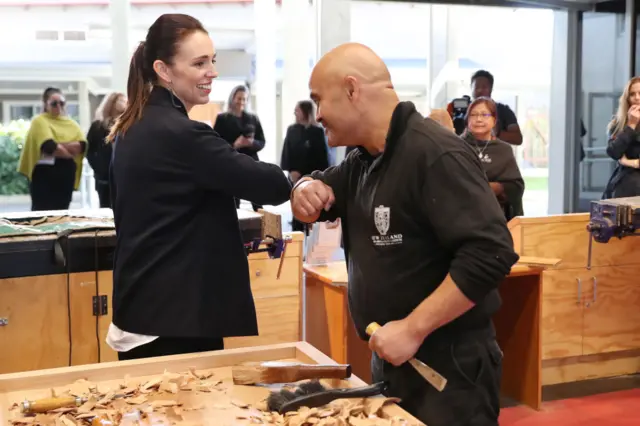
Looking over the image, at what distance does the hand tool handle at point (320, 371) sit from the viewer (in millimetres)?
1525

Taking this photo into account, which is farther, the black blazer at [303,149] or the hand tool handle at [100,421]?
the black blazer at [303,149]

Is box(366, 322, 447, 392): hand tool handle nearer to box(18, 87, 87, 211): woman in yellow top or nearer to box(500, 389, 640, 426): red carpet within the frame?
box(500, 389, 640, 426): red carpet

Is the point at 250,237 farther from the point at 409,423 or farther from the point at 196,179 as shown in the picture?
the point at 409,423

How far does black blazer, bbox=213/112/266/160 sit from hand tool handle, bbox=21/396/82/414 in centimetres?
455

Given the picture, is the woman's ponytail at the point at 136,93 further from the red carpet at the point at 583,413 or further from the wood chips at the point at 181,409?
the red carpet at the point at 583,413

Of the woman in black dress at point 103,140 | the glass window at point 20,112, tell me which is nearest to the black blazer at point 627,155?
the woman in black dress at point 103,140

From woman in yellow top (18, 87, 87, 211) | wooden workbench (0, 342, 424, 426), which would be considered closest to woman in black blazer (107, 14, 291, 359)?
wooden workbench (0, 342, 424, 426)

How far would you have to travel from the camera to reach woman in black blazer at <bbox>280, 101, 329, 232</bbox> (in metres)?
6.45

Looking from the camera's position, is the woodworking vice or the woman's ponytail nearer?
the woman's ponytail

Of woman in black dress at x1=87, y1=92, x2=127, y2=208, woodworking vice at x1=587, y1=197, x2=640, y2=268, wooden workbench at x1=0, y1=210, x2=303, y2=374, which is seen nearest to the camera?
wooden workbench at x1=0, y1=210, x2=303, y2=374

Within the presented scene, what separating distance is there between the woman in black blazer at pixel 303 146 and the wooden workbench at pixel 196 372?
15.6 ft

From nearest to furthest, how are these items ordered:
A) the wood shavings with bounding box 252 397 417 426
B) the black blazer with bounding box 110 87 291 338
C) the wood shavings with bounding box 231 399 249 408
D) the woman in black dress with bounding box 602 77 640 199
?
the wood shavings with bounding box 252 397 417 426
the wood shavings with bounding box 231 399 249 408
the black blazer with bounding box 110 87 291 338
the woman in black dress with bounding box 602 77 640 199

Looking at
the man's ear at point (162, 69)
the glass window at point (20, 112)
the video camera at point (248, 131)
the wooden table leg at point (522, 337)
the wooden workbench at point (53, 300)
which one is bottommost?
the wooden table leg at point (522, 337)

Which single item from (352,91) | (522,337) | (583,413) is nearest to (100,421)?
(352,91)
